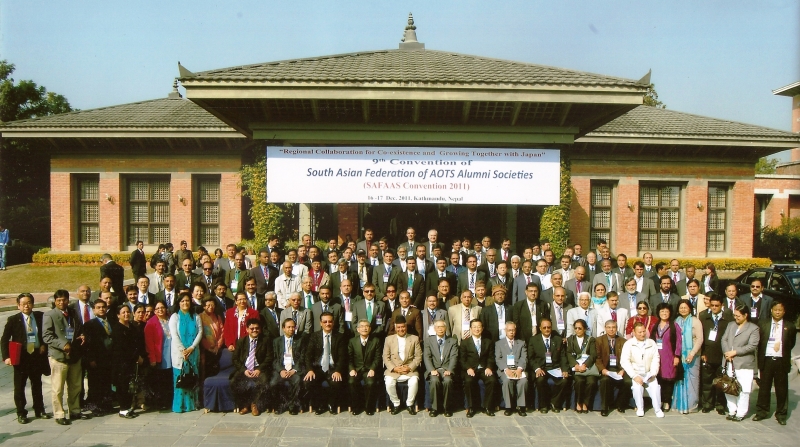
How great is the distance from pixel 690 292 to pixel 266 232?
8108 mm

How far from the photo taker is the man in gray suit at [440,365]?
7831 mm

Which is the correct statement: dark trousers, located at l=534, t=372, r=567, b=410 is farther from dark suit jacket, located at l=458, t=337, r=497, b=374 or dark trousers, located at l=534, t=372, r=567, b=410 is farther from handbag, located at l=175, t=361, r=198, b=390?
handbag, located at l=175, t=361, r=198, b=390

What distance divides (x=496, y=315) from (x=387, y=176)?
3725 mm

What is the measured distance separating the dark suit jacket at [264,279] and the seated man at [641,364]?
5852mm

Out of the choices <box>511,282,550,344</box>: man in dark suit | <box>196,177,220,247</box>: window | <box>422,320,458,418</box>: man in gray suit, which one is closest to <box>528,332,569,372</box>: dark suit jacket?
<box>511,282,550,344</box>: man in dark suit

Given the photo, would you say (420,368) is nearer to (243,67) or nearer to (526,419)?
(526,419)

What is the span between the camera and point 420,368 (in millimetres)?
8195

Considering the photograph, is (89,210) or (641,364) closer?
(641,364)

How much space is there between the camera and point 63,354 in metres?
7.43

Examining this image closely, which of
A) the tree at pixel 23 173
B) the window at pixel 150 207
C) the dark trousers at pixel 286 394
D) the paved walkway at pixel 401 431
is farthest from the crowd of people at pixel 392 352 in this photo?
the tree at pixel 23 173

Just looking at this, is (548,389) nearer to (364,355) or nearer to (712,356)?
(712,356)

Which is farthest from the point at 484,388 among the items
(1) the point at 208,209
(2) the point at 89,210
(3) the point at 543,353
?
(2) the point at 89,210

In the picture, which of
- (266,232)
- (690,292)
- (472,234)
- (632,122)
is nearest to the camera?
(690,292)

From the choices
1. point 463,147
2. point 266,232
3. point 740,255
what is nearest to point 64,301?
point 266,232
